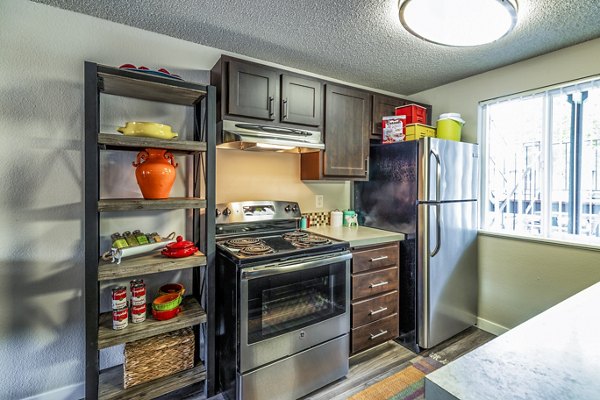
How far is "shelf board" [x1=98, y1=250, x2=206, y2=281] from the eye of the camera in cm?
150

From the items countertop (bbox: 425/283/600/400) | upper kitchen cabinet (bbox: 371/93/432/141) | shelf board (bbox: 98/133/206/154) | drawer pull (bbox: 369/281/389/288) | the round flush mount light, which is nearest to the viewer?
countertop (bbox: 425/283/600/400)

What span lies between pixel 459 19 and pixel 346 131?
1.15m

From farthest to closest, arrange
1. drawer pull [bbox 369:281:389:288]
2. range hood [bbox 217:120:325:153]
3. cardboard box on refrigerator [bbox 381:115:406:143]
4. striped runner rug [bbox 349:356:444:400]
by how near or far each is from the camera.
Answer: cardboard box on refrigerator [bbox 381:115:406:143], drawer pull [bbox 369:281:389:288], range hood [bbox 217:120:325:153], striped runner rug [bbox 349:356:444:400]

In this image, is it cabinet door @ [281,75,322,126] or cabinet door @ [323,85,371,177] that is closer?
cabinet door @ [281,75,322,126]

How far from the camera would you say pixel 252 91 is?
2.06 metres

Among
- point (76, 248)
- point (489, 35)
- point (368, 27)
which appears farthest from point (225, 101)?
point (489, 35)

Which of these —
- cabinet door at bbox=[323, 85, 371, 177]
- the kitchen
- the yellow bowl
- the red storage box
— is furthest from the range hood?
the red storage box

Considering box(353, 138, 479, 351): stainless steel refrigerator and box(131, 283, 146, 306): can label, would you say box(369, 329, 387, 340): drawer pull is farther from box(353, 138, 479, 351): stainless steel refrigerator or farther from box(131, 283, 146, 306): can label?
box(131, 283, 146, 306): can label

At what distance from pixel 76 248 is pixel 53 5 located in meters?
1.41

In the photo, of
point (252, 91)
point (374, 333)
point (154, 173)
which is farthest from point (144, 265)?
point (374, 333)

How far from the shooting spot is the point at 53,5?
1689mm

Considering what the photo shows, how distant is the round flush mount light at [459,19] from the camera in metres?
1.38

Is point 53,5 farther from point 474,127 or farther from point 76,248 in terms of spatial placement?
point 474,127

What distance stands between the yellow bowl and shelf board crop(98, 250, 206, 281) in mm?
693
